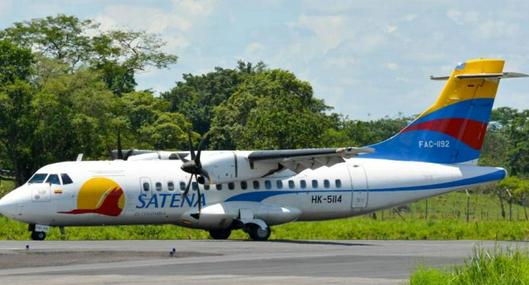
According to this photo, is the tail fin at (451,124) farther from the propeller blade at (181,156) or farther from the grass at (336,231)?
the propeller blade at (181,156)

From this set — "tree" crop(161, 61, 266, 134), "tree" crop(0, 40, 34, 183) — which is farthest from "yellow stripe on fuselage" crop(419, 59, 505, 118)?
"tree" crop(161, 61, 266, 134)

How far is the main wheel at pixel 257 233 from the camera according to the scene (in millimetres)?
35344

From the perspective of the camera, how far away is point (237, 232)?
41.5 meters

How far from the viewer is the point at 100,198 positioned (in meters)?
33.8

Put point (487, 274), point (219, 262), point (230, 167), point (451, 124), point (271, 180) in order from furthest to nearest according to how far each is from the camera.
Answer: point (451, 124)
point (271, 180)
point (230, 167)
point (219, 262)
point (487, 274)

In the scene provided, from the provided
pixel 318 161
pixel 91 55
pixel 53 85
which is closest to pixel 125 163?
pixel 318 161

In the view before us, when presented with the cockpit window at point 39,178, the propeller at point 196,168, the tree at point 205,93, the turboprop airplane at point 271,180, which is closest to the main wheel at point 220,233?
the turboprop airplane at point 271,180

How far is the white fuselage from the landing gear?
442 mm

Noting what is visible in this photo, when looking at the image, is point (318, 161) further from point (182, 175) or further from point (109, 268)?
point (109, 268)

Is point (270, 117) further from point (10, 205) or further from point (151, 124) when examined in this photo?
point (10, 205)

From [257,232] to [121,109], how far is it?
4174 centimetres

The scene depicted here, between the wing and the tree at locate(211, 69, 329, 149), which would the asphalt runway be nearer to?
the wing

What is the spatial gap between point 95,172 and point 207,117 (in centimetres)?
7691

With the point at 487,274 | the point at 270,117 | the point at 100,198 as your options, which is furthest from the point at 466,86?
the point at 270,117
